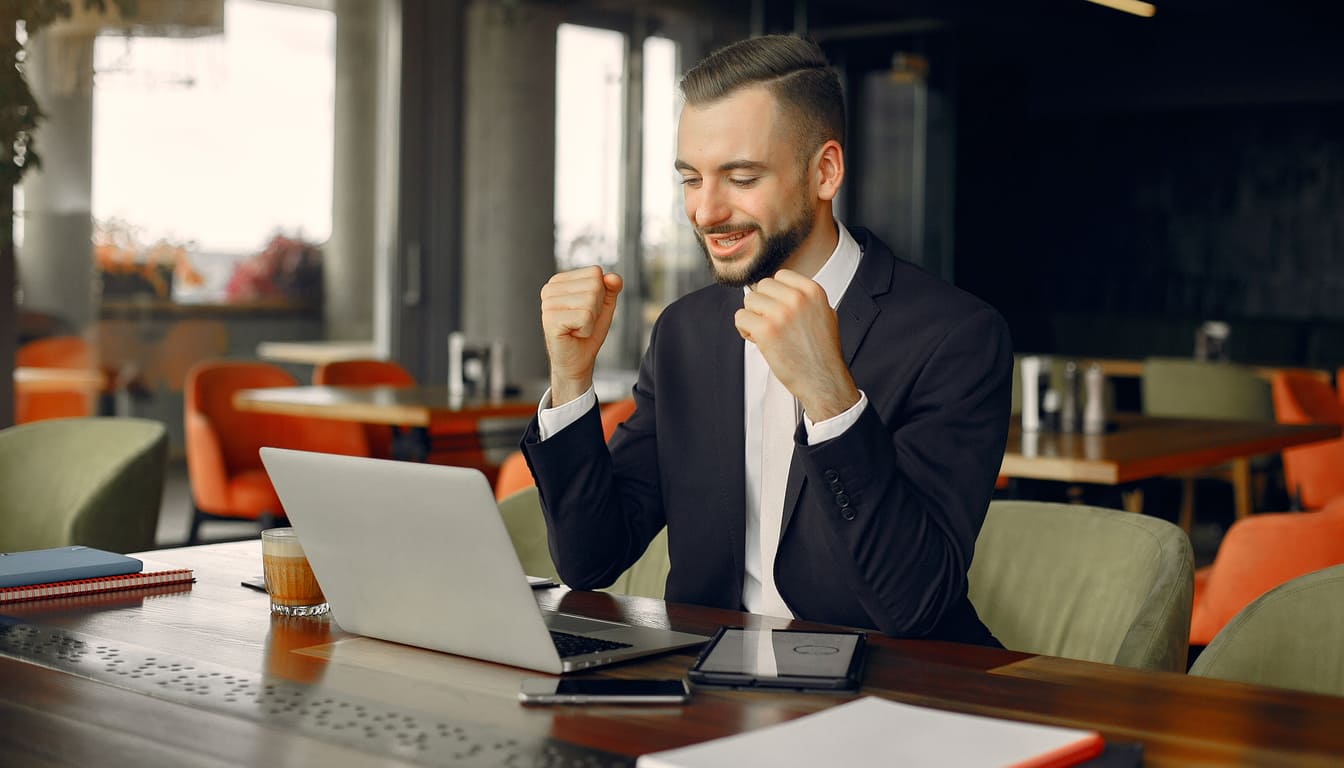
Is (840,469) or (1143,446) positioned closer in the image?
(840,469)

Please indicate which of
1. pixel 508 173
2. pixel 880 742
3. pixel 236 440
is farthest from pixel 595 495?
pixel 508 173

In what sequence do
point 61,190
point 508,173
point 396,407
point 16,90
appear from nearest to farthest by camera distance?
point 396,407, point 16,90, point 61,190, point 508,173

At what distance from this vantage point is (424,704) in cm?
135

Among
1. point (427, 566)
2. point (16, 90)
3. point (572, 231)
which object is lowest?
point (427, 566)

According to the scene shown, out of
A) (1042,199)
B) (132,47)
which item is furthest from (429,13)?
(1042,199)

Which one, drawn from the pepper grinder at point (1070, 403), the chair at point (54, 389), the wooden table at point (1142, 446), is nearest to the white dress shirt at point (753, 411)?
the wooden table at point (1142, 446)

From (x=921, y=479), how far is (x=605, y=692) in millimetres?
595

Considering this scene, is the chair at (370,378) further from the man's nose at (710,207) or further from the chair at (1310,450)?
the man's nose at (710,207)

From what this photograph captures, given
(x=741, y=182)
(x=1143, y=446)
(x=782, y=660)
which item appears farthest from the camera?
(x=1143, y=446)

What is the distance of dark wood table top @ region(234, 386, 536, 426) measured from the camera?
4.82 meters

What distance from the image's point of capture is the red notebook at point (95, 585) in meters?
1.83

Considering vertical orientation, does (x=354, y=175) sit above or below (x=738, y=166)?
above

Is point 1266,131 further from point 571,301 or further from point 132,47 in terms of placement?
point 571,301

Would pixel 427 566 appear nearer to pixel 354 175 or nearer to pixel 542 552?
pixel 542 552
